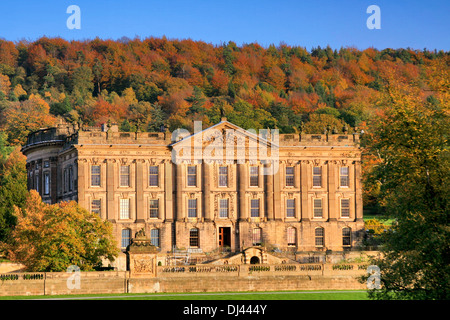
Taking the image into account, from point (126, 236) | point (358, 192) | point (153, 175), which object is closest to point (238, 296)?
point (126, 236)

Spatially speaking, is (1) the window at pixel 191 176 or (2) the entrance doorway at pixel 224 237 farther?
(1) the window at pixel 191 176

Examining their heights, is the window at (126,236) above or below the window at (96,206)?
below

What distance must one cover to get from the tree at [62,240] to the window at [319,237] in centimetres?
2390

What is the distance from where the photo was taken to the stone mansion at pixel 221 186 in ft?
281

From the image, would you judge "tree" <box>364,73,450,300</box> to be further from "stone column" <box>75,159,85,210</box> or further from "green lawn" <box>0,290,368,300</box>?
"stone column" <box>75,159,85,210</box>

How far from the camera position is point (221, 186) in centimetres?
8750

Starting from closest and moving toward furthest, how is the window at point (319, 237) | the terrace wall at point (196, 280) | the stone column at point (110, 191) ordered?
the terrace wall at point (196, 280), the stone column at point (110, 191), the window at point (319, 237)

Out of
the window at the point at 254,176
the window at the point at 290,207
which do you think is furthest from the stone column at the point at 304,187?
the window at the point at 254,176

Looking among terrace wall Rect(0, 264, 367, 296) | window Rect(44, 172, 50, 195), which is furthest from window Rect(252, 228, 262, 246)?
terrace wall Rect(0, 264, 367, 296)

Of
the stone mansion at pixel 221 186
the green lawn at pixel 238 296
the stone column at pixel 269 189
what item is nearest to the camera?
the green lawn at pixel 238 296

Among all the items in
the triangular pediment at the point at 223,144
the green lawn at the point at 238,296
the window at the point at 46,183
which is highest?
the triangular pediment at the point at 223,144

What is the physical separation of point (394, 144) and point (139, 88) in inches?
5235

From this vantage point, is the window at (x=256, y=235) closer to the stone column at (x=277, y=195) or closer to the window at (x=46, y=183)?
the stone column at (x=277, y=195)

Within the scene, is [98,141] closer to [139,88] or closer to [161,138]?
[161,138]
